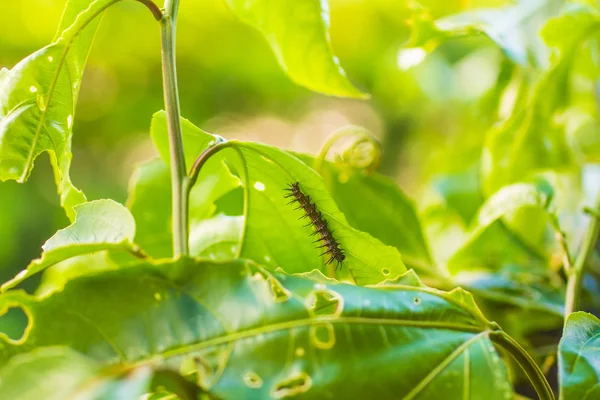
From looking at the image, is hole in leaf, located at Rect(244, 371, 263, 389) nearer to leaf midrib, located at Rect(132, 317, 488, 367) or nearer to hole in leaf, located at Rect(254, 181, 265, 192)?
leaf midrib, located at Rect(132, 317, 488, 367)

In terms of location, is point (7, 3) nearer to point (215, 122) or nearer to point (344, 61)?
point (215, 122)

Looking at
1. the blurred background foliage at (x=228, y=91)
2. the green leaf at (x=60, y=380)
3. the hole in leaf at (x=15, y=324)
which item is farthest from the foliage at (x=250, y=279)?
the hole in leaf at (x=15, y=324)

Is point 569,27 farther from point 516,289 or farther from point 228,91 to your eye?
point 228,91

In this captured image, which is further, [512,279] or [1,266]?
[1,266]

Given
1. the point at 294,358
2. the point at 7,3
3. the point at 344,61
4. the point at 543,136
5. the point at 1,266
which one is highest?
the point at 7,3

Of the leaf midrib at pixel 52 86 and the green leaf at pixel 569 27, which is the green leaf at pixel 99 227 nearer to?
the leaf midrib at pixel 52 86

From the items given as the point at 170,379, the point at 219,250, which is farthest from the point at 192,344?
the point at 219,250

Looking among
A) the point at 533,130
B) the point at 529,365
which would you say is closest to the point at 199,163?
the point at 529,365
